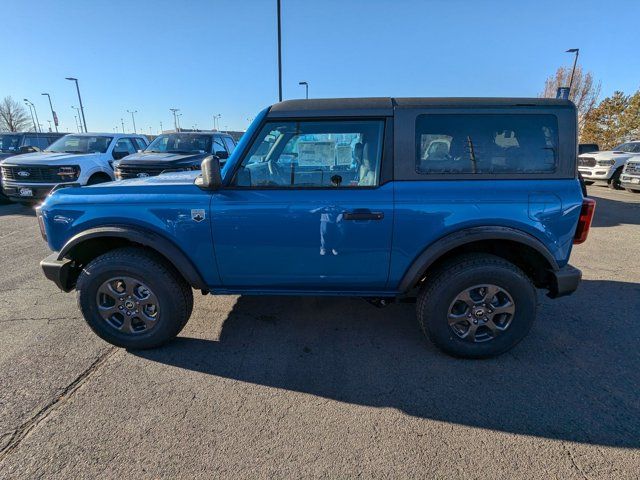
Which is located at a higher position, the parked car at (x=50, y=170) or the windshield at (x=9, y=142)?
the windshield at (x=9, y=142)

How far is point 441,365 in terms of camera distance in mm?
2750

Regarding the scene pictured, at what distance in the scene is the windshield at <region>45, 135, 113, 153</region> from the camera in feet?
30.2

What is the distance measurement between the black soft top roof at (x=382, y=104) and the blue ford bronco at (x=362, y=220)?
1cm

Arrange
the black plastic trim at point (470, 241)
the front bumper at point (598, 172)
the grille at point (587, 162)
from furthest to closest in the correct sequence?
the grille at point (587, 162), the front bumper at point (598, 172), the black plastic trim at point (470, 241)

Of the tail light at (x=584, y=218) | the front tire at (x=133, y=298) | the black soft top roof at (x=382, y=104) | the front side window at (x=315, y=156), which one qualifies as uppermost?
the black soft top roof at (x=382, y=104)

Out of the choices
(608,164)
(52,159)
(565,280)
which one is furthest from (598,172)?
(52,159)

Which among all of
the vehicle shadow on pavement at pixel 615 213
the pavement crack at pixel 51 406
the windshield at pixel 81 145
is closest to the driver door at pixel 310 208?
the pavement crack at pixel 51 406

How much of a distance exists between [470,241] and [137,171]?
287 inches

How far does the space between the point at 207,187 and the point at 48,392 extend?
71.6 inches

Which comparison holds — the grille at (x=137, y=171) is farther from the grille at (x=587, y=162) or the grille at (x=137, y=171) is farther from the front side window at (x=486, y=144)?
the grille at (x=587, y=162)

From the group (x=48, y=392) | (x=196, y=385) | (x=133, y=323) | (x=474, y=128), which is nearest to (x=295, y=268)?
(x=196, y=385)

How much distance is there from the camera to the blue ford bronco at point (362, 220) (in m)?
2.56

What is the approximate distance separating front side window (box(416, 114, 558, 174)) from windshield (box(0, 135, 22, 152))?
51.3 ft

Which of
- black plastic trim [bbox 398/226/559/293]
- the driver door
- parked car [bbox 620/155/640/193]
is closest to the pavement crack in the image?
the driver door
